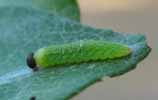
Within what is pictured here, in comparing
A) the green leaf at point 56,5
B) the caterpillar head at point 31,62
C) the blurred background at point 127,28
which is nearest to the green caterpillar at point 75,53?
the caterpillar head at point 31,62

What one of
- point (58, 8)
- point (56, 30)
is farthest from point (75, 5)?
point (56, 30)

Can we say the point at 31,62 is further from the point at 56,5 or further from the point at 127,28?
A: the point at 127,28

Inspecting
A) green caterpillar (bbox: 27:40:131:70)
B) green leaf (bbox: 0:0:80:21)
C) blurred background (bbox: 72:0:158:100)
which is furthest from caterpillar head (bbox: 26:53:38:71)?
blurred background (bbox: 72:0:158:100)

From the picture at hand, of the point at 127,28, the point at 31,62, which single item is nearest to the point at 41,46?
the point at 31,62

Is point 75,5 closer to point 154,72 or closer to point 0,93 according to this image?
point 0,93

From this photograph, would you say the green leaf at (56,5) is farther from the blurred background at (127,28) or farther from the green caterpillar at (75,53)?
the blurred background at (127,28)

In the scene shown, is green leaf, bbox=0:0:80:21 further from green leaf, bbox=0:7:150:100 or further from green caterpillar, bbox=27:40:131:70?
green caterpillar, bbox=27:40:131:70
